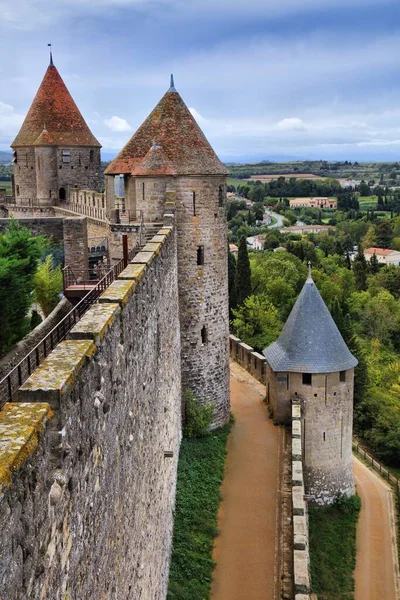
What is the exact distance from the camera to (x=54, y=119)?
3195 centimetres

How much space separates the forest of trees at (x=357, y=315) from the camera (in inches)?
1368

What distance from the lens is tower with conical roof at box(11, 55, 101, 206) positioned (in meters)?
31.6

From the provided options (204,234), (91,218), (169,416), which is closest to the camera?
(169,416)

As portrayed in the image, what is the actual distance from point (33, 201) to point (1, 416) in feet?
99.1

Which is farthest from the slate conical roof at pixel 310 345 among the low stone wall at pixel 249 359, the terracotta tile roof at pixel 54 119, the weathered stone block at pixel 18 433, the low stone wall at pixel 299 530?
the weathered stone block at pixel 18 433

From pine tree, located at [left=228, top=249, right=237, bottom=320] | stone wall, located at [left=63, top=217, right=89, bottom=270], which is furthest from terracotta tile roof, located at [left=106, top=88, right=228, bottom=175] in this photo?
pine tree, located at [left=228, top=249, right=237, bottom=320]

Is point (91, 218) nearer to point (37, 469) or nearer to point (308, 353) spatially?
point (308, 353)

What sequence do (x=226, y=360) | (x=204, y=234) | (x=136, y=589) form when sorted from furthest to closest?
(x=226, y=360), (x=204, y=234), (x=136, y=589)

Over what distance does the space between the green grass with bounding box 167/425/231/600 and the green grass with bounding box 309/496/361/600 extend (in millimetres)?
3903

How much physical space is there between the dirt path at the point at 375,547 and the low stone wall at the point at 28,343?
11.7m

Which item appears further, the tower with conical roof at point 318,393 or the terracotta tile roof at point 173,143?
the tower with conical roof at point 318,393

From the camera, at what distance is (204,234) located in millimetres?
18703

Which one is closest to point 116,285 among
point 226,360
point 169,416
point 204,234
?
point 169,416

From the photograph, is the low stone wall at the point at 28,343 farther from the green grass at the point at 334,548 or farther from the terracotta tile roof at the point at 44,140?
the terracotta tile roof at the point at 44,140
